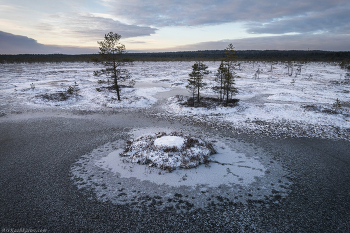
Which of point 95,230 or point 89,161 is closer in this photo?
point 95,230

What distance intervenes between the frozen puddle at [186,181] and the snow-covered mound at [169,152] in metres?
0.35

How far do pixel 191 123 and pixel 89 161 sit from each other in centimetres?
875

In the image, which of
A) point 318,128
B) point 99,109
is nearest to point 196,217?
point 318,128

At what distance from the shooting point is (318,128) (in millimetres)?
14023

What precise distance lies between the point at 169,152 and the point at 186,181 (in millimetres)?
2066

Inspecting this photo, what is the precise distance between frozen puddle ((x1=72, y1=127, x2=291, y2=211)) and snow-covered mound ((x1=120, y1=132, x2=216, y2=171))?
0.35 metres

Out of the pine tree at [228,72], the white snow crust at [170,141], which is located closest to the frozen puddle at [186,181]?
the white snow crust at [170,141]

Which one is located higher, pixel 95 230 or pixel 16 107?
pixel 16 107

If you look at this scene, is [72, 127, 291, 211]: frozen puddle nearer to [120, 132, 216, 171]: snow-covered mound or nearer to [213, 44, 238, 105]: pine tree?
[120, 132, 216, 171]: snow-covered mound

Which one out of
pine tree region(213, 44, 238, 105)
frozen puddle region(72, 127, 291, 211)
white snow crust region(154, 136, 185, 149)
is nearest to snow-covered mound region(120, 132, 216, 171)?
white snow crust region(154, 136, 185, 149)

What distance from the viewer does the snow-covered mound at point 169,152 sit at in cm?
923

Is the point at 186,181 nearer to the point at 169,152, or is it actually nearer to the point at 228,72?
the point at 169,152

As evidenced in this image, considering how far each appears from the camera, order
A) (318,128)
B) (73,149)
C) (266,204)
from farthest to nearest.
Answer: (318,128) → (73,149) → (266,204)

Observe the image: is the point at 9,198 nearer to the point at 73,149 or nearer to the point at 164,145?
the point at 73,149
